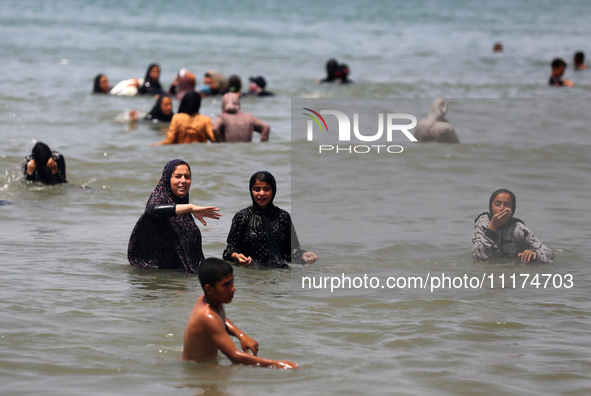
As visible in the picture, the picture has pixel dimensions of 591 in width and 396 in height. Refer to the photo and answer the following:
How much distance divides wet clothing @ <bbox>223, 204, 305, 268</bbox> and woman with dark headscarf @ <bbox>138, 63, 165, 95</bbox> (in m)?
10.9

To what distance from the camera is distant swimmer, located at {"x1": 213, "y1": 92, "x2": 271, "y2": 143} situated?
1255 cm

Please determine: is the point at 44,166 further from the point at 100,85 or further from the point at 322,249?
the point at 100,85

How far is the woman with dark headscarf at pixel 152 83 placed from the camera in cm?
1783

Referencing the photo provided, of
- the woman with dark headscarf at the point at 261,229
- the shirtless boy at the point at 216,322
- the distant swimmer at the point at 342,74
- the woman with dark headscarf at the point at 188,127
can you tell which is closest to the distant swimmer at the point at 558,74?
the distant swimmer at the point at 342,74

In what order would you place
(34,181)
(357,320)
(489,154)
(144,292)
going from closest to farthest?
1. (357,320)
2. (144,292)
3. (34,181)
4. (489,154)

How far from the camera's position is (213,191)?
1073 centimetres

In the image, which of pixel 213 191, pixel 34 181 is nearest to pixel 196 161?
pixel 213 191

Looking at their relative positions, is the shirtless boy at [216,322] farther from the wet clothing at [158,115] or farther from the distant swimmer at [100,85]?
the distant swimmer at [100,85]

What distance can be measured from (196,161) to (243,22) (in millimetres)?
38392

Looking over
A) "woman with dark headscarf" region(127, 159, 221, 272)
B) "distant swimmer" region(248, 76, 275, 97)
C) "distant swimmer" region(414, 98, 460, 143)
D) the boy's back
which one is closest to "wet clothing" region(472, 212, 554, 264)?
"woman with dark headscarf" region(127, 159, 221, 272)

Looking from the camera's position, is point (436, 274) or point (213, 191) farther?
point (213, 191)

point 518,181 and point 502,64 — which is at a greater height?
point 502,64

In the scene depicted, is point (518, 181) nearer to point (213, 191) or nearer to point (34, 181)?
point (213, 191)

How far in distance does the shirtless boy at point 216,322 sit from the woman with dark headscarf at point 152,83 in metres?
13.1
